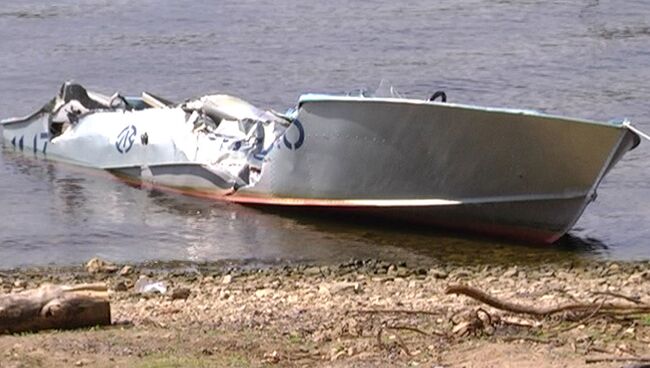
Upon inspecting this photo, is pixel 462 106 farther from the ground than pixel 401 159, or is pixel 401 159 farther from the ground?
pixel 462 106

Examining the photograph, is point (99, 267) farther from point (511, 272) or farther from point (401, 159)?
point (511, 272)

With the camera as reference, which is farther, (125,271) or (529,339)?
(125,271)

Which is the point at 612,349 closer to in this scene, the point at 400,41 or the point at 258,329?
the point at 258,329

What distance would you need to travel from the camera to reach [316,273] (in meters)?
13.5

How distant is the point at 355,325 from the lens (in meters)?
9.38

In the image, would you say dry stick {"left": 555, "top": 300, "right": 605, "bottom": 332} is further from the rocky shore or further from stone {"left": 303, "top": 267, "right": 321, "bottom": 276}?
stone {"left": 303, "top": 267, "right": 321, "bottom": 276}

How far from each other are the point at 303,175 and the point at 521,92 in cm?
815

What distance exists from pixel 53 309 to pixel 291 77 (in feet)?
50.2

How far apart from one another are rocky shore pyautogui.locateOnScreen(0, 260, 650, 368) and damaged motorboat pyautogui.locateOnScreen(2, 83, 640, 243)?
1.37 m

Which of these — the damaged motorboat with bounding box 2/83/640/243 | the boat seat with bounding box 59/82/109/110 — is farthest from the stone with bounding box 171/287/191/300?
the boat seat with bounding box 59/82/109/110

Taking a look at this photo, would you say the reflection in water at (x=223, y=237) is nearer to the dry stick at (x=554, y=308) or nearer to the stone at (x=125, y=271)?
the stone at (x=125, y=271)

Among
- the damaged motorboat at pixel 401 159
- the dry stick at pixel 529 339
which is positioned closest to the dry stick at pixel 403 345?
the dry stick at pixel 529 339

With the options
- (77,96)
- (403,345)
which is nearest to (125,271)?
(403,345)

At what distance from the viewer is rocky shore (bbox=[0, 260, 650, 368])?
845cm
